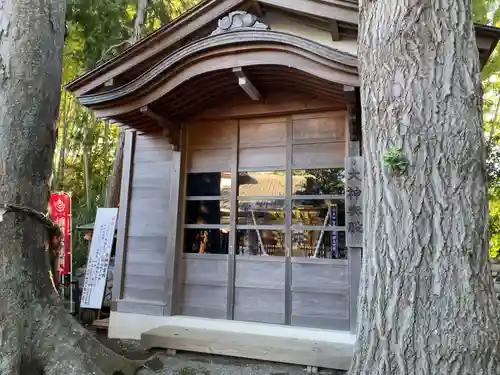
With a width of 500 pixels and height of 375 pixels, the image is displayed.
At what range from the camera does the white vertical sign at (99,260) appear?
6.04m

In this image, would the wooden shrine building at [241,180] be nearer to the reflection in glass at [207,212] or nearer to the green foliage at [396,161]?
the reflection in glass at [207,212]

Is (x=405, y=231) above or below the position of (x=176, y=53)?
below

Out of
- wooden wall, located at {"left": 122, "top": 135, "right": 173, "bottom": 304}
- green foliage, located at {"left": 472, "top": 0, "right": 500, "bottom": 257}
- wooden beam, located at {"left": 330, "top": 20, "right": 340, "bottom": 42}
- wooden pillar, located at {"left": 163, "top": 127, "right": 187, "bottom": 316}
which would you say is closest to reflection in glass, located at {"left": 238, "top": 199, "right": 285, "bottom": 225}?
wooden pillar, located at {"left": 163, "top": 127, "right": 187, "bottom": 316}

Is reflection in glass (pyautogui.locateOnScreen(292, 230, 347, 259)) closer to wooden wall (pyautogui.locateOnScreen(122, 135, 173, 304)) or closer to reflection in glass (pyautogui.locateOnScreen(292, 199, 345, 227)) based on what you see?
reflection in glass (pyautogui.locateOnScreen(292, 199, 345, 227))

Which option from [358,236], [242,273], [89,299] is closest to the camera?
[358,236]

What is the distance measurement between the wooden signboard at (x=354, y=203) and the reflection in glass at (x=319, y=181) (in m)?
0.37

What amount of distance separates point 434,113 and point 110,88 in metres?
4.53

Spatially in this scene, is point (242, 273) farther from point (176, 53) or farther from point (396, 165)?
point (396, 165)

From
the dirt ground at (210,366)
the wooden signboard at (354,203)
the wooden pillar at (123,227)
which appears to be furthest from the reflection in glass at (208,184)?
the dirt ground at (210,366)

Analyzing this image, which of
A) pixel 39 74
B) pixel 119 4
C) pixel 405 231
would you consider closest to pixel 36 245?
pixel 39 74

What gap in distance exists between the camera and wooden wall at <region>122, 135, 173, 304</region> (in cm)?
546

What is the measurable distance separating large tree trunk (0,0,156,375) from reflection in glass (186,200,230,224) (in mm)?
2569

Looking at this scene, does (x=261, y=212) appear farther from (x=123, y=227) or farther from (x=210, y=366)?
(x=123, y=227)

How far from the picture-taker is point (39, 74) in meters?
2.87
